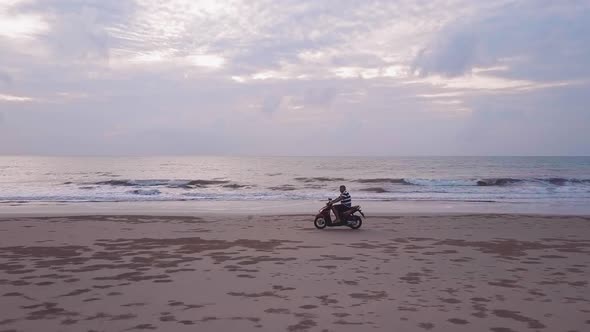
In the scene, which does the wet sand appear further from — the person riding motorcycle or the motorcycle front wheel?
the person riding motorcycle

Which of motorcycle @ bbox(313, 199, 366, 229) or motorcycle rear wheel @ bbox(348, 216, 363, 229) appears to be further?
motorcycle rear wheel @ bbox(348, 216, 363, 229)

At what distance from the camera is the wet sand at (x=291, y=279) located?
5.30m

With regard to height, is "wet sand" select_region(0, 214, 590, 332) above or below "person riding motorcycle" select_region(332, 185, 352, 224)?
below

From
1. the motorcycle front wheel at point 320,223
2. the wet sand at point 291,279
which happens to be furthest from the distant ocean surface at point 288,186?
the wet sand at point 291,279

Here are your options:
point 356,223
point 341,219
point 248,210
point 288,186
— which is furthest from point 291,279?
point 288,186

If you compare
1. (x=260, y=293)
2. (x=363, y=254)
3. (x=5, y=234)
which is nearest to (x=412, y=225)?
(x=363, y=254)

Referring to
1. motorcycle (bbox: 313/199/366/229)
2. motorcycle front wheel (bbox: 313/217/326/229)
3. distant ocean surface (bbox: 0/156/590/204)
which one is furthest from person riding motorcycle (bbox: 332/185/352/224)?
distant ocean surface (bbox: 0/156/590/204)

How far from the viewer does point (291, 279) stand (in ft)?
23.6

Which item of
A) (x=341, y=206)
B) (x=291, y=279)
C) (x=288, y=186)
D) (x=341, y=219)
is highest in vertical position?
(x=341, y=206)

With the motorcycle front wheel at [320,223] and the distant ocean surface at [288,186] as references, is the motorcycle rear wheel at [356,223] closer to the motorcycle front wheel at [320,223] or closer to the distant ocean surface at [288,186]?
the motorcycle front wheel at [320,223]

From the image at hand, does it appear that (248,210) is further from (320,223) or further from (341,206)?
(341,206)

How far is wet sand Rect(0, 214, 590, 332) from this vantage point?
5.30 meters

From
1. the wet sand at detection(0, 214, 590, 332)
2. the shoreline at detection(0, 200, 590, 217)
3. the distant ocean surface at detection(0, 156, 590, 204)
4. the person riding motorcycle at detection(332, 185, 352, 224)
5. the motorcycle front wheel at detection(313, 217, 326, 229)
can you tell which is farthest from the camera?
the distant ocean surface at detection(0, 156, 590, 204)

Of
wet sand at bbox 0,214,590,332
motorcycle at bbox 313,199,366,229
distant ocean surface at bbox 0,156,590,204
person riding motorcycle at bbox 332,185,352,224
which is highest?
person riding motorcycle at bbox 332,185,352,224
